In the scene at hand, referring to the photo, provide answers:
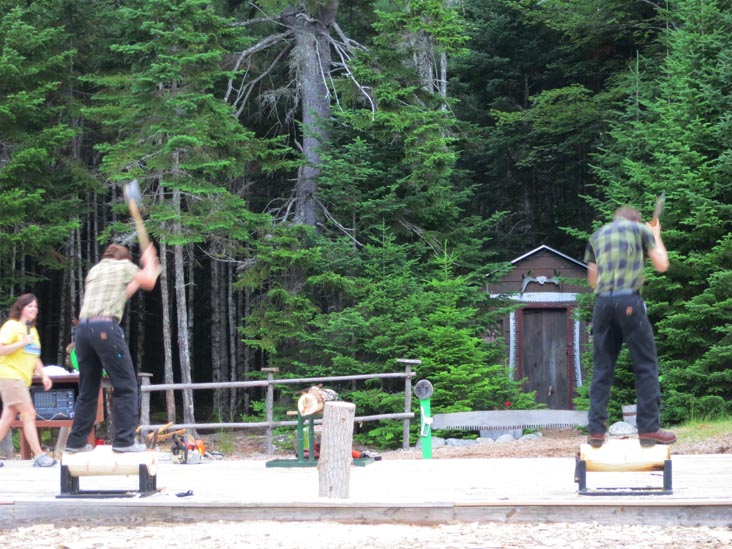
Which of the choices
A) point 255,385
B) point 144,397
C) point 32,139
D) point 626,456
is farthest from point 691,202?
point 32,139

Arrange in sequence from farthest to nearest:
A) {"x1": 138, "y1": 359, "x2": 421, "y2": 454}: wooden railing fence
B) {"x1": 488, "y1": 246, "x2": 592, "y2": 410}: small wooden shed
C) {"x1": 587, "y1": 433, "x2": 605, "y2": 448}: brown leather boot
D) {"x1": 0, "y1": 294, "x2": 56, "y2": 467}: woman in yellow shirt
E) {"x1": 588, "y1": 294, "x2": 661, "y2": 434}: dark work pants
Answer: {"x1": 488, "y1": 246, "x2": 592, "y2": 410}: small wooden shed → {"x1": 138, "y1": 359, "x2": 421, "y2": 454}: wooden railing fence → {"x1": 0, "y1": 294, "x2": 56, "y2": 467}: woman in yellow shirt → {"x1": 587, "y1": 433, "x2": 605, "y2": 448}: brown leather boot → {"x1": 588, "y1": 294, "x2": 661, "y2": 434}: dark work pants

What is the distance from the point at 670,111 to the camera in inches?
651

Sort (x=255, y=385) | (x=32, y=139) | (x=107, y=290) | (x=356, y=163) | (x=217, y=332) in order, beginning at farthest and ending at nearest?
(x=217, y=332) → (x=356, y=163) → (x=32, y=139) → (x=255, y=385) → (x=107, y=290)

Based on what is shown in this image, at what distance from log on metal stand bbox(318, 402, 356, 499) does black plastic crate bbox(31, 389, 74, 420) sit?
665 cm

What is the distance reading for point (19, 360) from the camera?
940 cm

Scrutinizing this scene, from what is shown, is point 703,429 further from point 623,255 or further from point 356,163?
point 356,163

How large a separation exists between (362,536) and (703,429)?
28.7 ft

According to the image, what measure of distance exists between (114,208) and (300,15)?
18.3 ft

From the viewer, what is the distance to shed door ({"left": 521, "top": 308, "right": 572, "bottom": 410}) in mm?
20969

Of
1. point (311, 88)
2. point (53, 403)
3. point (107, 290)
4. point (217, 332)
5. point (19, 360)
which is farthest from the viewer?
point (217, 332)

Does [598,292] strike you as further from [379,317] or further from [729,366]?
[379,317]

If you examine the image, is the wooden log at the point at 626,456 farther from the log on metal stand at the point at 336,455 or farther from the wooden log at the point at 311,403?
the wooden log at the point at 311,403

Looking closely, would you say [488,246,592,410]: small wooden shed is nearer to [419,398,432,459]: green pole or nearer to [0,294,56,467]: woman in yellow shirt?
[419,398,432,459]: green pole

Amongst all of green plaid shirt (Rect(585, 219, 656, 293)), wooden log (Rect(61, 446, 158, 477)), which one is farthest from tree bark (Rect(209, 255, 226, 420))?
green plaid shirt (Rect(585, 219, 656, 293))
